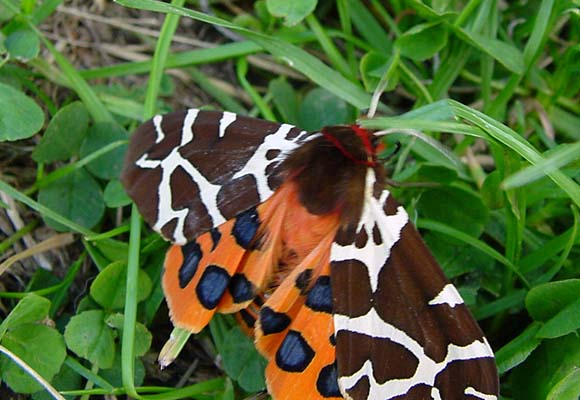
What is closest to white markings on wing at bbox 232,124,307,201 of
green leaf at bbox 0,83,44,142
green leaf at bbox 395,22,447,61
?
green leaf at bbox 395,22,447,61

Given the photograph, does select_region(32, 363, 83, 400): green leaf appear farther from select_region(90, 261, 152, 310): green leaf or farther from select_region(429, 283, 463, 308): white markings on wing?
select_region(429, 283, 463, 308): white markings on wing

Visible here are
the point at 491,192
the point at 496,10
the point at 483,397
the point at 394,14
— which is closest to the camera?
the point at 483,397

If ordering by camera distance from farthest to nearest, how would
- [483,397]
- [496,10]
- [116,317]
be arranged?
[496,10]
[116,317]
[483,397]

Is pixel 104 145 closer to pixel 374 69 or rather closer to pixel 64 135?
pixel 64 135

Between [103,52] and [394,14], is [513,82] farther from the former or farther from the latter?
[103,52]

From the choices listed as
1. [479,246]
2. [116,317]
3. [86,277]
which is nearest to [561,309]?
[479,246]

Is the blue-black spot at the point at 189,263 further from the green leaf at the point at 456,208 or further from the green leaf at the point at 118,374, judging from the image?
the green leaf at the point at 456,208

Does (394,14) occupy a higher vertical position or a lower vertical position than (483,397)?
higher

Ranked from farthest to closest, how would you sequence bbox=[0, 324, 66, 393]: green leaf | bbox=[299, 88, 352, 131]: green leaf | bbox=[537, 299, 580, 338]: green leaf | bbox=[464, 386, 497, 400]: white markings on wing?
bbox=[299, 88, 352, 131]: green leaf, bbox=[0, 324, 66, 393]: green leaf, bbox=[537, 299, 580, 338]: green leaf, bbox=[464, 386, 497, 400]: white markings on wing

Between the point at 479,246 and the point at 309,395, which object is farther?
the point at 479,246
